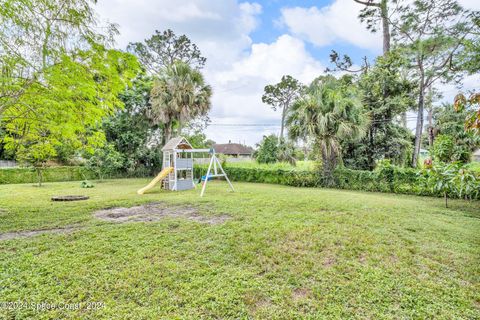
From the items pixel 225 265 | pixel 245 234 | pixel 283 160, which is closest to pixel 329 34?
pixel 283 160

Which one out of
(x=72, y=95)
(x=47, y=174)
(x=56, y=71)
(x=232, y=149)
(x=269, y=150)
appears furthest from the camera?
(x=232, y=149)

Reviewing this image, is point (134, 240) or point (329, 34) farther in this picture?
point (329, 34)

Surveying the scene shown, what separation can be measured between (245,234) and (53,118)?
15.0 feet

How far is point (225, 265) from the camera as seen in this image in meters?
2.99

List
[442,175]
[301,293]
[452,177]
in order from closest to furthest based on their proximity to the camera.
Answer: [301,293]
[452,177]
[442,175]

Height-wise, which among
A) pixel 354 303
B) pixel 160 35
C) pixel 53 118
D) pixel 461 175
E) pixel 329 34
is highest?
pixel 160 35

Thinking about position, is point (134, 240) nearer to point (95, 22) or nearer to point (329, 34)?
point (95, 22)

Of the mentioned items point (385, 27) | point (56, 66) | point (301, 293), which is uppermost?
point (385, 27)

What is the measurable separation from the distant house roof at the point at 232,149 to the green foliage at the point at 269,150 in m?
19.2

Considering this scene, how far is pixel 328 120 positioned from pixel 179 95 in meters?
8.32

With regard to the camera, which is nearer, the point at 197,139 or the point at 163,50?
the point at 163,50

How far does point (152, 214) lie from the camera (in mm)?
5684

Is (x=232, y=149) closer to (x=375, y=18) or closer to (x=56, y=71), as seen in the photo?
(x=375, y=18)

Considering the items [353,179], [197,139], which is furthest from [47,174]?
[353,179]
